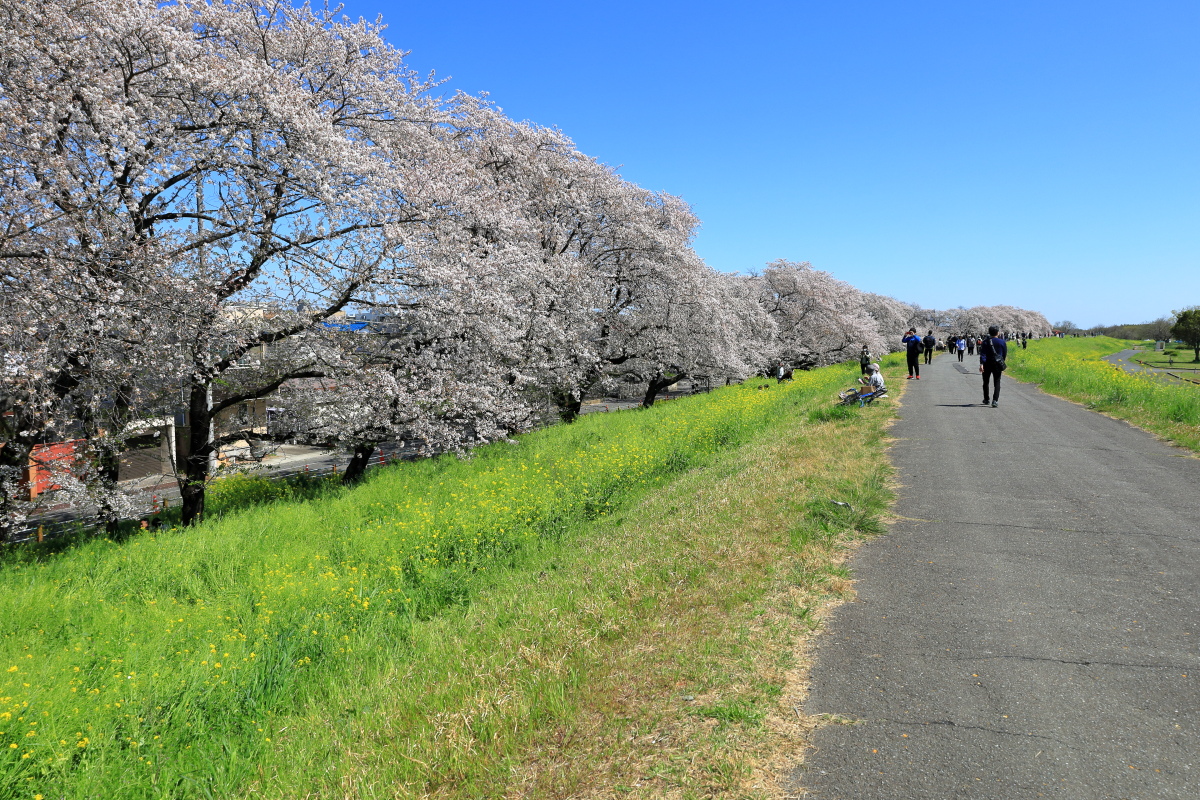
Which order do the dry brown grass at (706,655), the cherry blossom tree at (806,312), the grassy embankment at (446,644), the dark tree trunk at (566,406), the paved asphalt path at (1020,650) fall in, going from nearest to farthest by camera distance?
the paved asphalt path at (1020,650), the dry brown grass at (706,655), the grassy embankment at (446,644), the dark tree trunk at (566,406), the cherry blossom tree at (806,312)

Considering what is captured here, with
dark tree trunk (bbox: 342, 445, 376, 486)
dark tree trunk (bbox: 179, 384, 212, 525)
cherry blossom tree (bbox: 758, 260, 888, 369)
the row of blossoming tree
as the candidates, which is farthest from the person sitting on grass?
cherry blossom tree (bbox: 758, 260, 888, 369)

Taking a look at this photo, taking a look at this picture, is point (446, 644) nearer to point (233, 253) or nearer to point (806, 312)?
point (233, 253)

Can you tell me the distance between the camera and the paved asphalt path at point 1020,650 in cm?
303

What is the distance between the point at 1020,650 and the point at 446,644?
440cm

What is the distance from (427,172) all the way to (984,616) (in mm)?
13175

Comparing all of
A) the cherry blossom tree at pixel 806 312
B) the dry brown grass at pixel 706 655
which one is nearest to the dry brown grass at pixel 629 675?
the dry brown grass at pixel 706 655

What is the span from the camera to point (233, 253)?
11.1 metres

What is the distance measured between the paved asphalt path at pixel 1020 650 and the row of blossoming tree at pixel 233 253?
9.50m

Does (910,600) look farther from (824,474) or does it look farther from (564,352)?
(564,352)

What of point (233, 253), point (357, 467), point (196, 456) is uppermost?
point (233, 253)

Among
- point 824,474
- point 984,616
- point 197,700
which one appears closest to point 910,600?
point 984,616

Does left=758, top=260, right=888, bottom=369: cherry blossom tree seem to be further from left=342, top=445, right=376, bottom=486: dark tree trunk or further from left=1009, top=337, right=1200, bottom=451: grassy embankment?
left=342, top=445, right=376, bottom=486: dark tree trunk

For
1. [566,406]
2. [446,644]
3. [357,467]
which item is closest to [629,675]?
[446,644]

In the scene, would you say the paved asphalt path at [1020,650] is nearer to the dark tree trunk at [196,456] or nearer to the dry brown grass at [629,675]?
the dry brown grass at [629,675]
